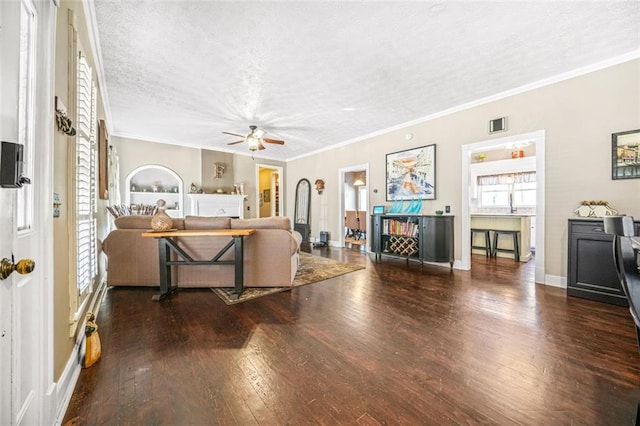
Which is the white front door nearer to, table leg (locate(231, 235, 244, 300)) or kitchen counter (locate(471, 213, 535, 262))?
table leg (locate(231, 235, 244, 300))

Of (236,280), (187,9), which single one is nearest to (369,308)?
(236,280)

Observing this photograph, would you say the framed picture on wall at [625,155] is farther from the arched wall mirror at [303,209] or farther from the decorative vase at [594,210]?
the arched wall mirror at [303,209]

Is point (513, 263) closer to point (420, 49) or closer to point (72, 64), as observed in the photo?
point (420, 49)

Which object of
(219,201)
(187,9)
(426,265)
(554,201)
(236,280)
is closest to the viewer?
(187,9)

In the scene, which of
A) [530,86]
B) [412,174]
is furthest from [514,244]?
[530,86]

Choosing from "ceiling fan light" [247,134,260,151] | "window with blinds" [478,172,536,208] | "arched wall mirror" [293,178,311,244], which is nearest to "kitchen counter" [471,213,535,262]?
"window with blinds" [478,172,536,208]

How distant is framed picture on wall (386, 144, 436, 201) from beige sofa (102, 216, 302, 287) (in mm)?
2923

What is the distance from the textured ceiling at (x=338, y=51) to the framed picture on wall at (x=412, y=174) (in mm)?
799

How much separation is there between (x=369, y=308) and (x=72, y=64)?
300 cm

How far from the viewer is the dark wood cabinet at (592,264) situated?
2.70 m

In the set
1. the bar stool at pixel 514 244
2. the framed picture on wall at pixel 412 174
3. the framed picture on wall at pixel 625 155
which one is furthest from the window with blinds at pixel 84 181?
the bar stool at pixel 514 244

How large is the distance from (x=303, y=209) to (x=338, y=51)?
5499 mm

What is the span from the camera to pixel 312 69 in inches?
122

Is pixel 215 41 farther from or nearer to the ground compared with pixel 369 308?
farther from the ground
